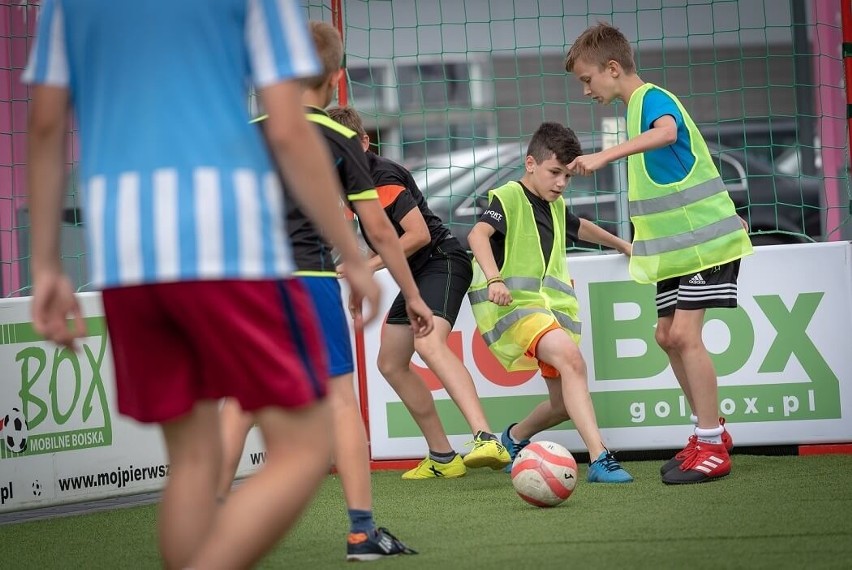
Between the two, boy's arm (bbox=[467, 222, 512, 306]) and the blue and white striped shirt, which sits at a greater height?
the blue and white striped shirt

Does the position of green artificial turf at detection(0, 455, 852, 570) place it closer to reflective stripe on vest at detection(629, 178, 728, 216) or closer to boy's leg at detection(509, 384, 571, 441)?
boy's leg at detection(509, 384, 571, 441)

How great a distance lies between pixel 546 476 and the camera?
444 cm

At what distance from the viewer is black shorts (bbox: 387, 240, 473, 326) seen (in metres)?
5.80

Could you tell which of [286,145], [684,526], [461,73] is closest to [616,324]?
[684,526]

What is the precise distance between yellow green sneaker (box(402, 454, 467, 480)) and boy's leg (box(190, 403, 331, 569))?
12.0ft

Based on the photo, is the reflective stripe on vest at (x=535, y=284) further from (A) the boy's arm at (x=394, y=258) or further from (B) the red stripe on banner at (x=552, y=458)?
(A) the boy's arm at (x=394, y=258)

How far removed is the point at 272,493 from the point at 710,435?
3.20m

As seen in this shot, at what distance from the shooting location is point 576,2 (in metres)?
8.28

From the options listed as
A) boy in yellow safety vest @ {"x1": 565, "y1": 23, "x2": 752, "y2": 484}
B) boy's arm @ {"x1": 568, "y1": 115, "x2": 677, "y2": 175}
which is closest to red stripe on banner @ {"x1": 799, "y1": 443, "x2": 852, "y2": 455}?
boy in yellow safety vest @ {"x1": 565, "y1": 23, "x2": 752, "y2": 484}

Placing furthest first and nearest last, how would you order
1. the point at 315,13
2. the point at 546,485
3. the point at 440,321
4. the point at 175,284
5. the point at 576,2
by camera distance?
1. the point at 576,2
2. the point at 315,13
3. the point at 440,321
4. the point at 546,485
5. the point at 175,284

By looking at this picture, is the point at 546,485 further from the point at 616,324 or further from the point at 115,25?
the point at 115,25

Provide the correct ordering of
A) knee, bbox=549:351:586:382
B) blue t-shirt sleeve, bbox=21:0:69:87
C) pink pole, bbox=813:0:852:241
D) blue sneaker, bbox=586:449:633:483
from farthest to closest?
pink pole, bbox=813:0:852:241 → knee, bbox=549:351:586:382 → blue sneaker, bbox=586:449:633:483 → blue t-shirt sleeve, bbox=21:0:69:87

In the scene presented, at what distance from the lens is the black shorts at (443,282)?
5.80 m

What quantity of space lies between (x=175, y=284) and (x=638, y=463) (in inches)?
167
